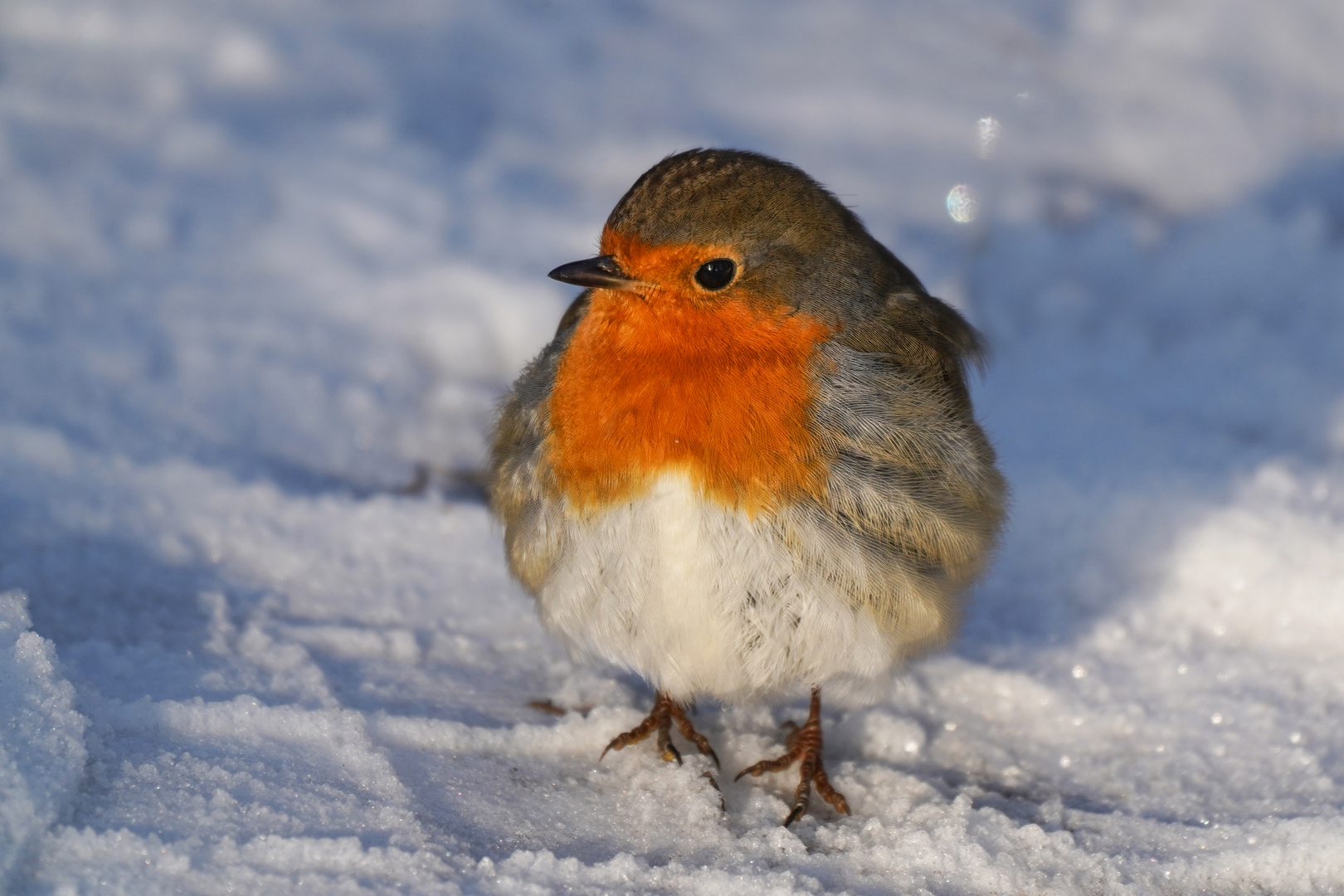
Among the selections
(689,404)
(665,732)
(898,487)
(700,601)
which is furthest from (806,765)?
(689,404)

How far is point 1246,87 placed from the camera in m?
6.14

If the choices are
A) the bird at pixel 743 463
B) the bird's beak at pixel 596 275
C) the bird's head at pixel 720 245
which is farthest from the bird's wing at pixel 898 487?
the bird's beak at pixel 596 275

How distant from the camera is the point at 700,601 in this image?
2523 millimetres

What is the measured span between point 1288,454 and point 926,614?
6.74ft

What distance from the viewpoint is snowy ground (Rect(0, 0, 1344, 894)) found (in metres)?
2.47

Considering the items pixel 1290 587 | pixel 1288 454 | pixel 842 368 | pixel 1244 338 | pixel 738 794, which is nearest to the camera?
pixel 842 368

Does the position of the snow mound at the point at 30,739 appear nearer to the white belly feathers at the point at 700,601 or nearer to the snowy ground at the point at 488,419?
A: the snowy ground at the point at 488,419

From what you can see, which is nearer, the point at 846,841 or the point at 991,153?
the point at 846,841

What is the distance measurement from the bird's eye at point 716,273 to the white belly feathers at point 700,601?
459mm

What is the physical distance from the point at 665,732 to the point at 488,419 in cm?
120

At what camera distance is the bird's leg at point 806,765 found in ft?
8.96

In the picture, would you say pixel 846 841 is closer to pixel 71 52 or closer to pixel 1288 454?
pixel 1288 454

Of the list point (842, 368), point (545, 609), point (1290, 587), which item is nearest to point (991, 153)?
point (1290, 587)

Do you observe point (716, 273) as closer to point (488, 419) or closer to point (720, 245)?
point (720, 245)
